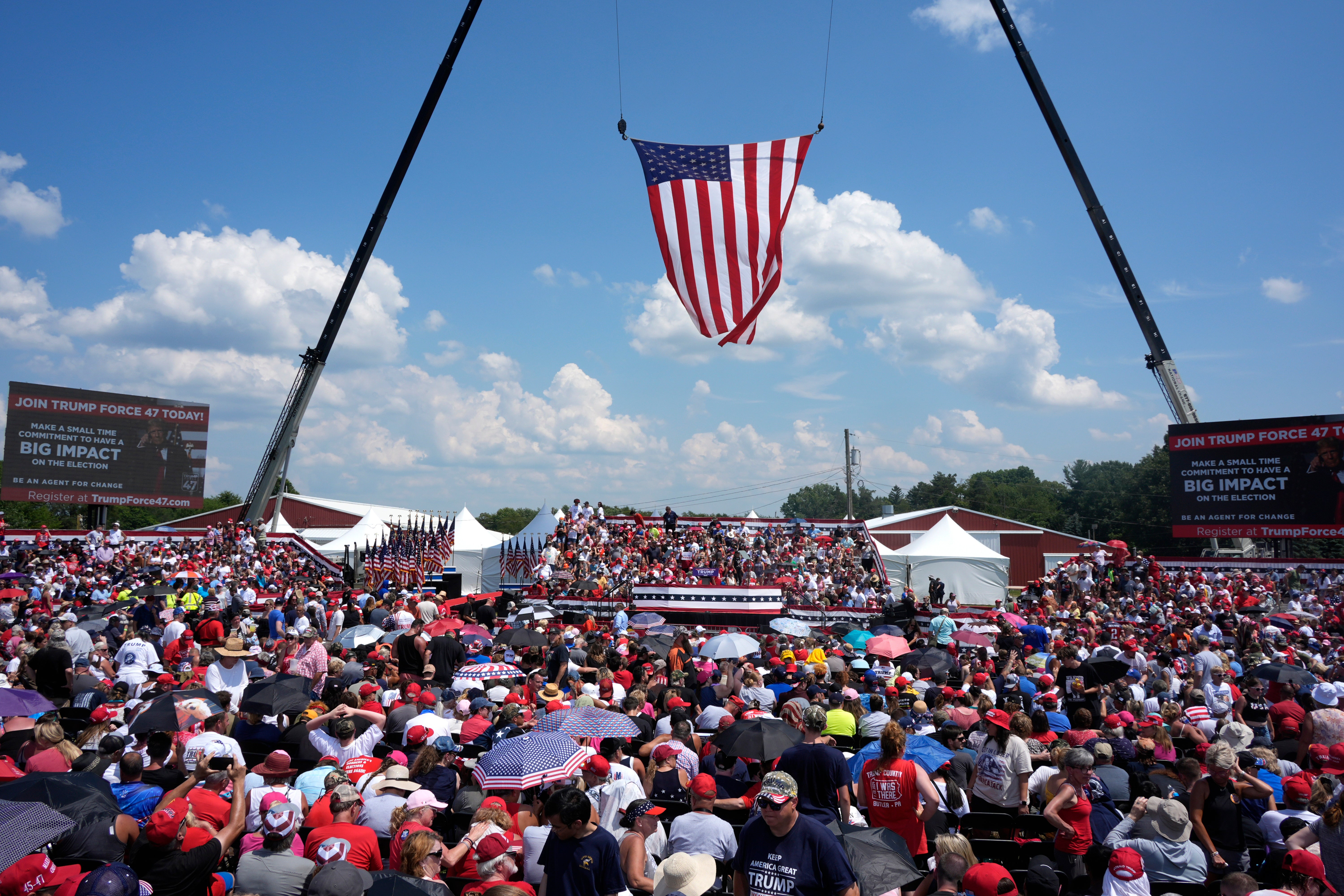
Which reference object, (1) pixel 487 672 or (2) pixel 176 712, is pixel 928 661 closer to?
(1) pixel 487 672

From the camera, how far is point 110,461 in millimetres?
39219

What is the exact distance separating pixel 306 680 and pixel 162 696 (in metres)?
1.57

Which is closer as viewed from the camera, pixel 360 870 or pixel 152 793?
pixel 360 870

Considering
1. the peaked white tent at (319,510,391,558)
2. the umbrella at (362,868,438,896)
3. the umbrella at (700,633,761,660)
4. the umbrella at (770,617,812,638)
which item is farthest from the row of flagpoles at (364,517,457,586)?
the umbrella at (362,868,438,896)

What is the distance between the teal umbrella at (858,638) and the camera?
55.2 feet

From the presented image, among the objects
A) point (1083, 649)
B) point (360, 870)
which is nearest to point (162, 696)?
point (360, 870)

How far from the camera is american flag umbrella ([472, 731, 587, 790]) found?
5891mm

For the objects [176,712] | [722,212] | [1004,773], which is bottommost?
[1004,773]

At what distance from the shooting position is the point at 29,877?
15.1ft

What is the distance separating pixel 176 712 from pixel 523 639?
24.9 feet

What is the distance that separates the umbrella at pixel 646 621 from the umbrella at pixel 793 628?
2760mm

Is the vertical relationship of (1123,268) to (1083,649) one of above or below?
above

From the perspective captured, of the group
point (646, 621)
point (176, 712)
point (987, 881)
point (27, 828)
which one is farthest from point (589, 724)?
point (646, 621)

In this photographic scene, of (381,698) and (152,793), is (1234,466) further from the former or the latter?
(152,793)
